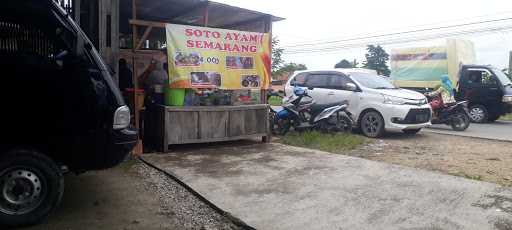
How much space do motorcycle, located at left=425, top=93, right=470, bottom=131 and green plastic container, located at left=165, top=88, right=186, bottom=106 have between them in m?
7.51

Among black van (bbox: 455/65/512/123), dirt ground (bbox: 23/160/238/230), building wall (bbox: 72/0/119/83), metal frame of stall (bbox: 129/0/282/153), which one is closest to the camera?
dirt ground (bbox: 23/160/238/230)

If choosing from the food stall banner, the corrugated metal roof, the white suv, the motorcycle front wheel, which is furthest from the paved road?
the corrugated metal roof

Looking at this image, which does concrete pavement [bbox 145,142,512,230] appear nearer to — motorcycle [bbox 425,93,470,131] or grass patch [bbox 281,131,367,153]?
grass patch [bbox 281,131,367,153]

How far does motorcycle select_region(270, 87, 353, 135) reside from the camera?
32.2 ft

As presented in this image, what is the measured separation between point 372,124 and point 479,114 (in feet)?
20.4

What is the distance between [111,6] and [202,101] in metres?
2.23

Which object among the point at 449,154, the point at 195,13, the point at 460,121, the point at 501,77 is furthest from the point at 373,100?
the point at 501,77

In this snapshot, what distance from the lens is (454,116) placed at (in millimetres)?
11539

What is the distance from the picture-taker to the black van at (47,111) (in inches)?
148

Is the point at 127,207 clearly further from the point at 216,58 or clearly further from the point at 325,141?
the point at 325,141

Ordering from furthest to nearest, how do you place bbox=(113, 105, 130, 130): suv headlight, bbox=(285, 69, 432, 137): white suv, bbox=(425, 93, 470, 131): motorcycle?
bbox=(425, 93, 470, 131): motorcycle
bbox=(285, 69, 432, 137): white suv
bbox=(113, 105, 130, 130): suv headlight

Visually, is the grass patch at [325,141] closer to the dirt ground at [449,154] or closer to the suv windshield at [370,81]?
the dirt ground at [449,154]

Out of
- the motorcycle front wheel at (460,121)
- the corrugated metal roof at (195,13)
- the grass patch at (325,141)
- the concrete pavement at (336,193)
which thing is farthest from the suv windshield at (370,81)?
the concrete pavement at (336,193)

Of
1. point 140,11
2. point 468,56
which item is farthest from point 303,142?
point 468,56
